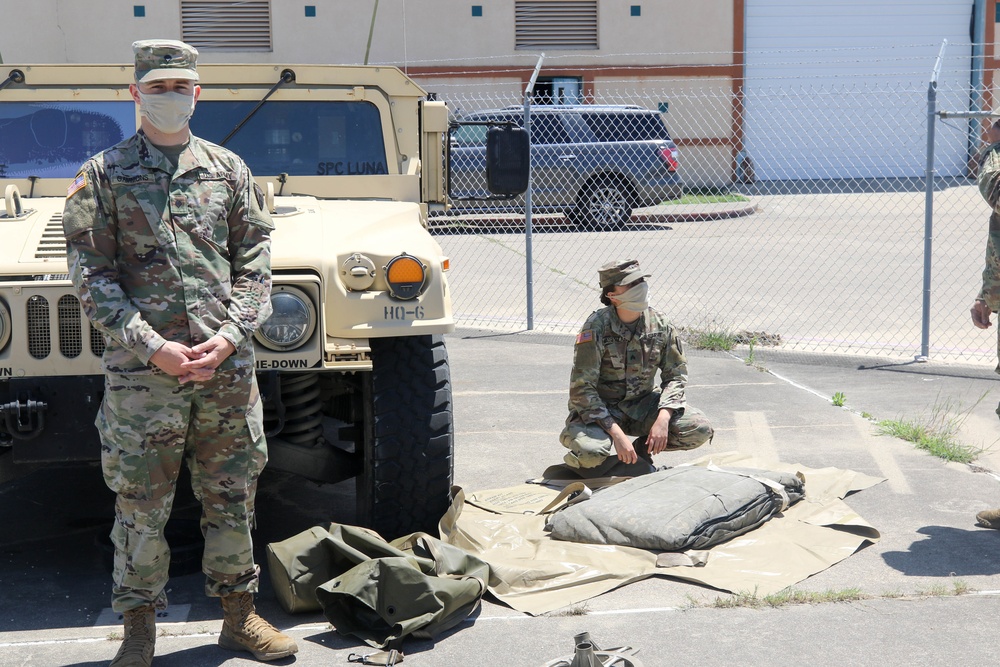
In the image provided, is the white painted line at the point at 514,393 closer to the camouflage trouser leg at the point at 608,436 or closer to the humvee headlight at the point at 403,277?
the camouflage trouser leg at the point at 608,436

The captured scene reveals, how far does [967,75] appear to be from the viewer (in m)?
23.9

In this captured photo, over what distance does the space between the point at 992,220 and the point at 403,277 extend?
257cm

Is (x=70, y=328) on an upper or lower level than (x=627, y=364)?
upper

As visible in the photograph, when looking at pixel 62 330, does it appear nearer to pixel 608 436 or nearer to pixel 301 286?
pixel 301 286

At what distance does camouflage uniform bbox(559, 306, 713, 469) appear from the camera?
16.9ft

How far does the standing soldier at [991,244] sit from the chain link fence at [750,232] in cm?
322

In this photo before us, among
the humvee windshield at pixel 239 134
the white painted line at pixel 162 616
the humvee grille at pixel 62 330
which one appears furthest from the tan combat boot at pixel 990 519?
the humvee grille at pixel 62 330

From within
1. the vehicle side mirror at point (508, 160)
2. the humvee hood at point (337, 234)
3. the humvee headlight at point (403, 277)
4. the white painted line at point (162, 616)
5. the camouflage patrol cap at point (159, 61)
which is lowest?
the white painted line at point (162, 616)

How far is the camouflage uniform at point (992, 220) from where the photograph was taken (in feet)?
15.5

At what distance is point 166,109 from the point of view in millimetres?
3342

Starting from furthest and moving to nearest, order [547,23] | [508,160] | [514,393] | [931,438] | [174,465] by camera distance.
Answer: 1. [547,23]
2. [514,393]
3. [931,438]
4. [508,160]
5. [174,465]

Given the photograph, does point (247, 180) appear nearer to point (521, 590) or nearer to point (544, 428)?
point (521, 590)

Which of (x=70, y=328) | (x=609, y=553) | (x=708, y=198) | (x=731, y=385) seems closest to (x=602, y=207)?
(x=708, y=198)

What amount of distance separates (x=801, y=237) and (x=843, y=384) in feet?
28.4
